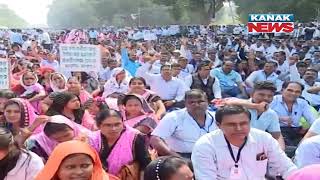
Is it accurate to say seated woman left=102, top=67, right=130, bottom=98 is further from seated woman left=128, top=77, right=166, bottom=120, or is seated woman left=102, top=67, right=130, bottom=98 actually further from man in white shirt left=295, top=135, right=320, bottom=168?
man in white shirt left=295, top=135, right=320, bottom=168

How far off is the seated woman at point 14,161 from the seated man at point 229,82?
18.1 ft

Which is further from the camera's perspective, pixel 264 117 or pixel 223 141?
pixel 264 117

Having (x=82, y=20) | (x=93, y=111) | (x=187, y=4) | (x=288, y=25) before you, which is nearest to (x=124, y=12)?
(x=82, y=20)

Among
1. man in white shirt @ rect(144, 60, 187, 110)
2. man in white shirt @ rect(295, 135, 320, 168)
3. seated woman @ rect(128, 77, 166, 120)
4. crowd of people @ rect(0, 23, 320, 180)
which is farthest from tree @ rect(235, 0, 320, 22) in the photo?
man in white shirt @ rect(295, 135, 320, 168)

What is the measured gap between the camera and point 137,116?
511 cm

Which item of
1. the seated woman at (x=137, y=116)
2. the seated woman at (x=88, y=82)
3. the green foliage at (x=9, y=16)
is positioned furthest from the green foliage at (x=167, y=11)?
the green foliage at (x=9, y=16)

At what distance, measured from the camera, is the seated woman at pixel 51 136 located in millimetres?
3912

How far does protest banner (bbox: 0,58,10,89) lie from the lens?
251 inches

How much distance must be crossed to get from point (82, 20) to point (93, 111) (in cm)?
8500

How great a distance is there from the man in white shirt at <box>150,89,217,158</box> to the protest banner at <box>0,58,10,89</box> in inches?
97.0

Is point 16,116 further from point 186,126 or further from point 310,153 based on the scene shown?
point 310,153

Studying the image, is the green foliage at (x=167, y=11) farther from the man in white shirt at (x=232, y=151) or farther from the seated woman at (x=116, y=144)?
the man in white shirt at (x=232, y=151)

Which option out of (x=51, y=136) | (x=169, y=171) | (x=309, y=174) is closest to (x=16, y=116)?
(x=51, y=136)

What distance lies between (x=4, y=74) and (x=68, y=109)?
69.3 inches
